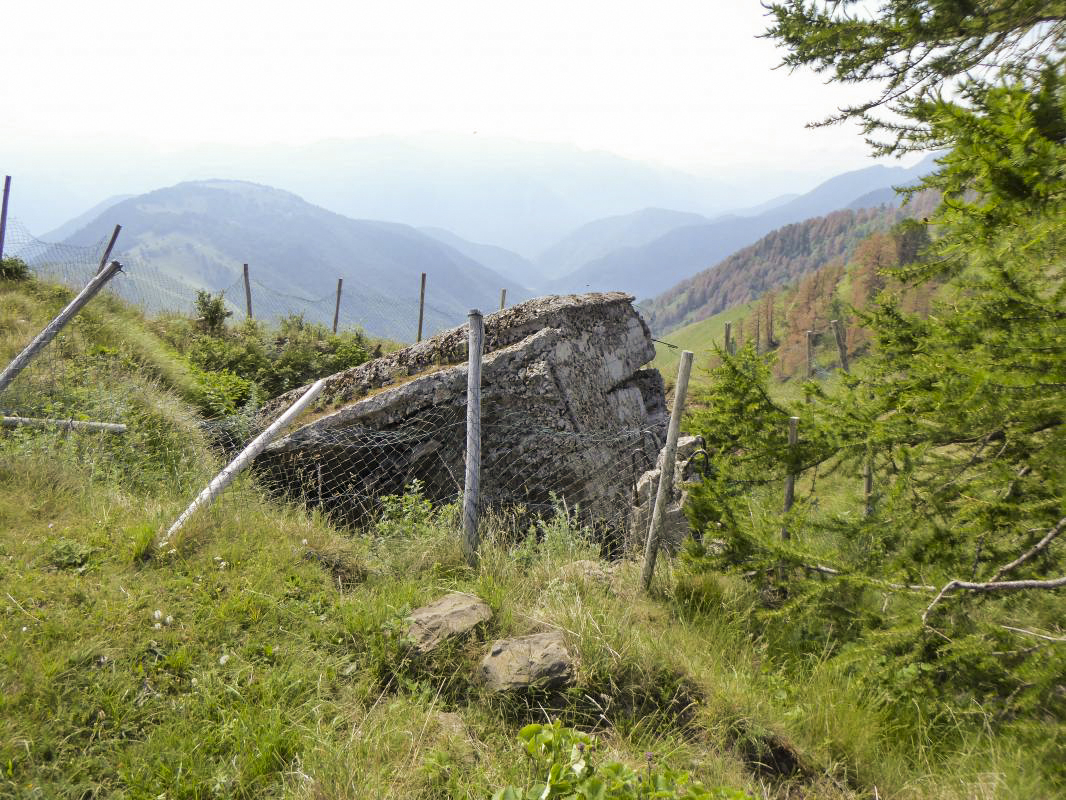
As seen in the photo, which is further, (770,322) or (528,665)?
(770,322)

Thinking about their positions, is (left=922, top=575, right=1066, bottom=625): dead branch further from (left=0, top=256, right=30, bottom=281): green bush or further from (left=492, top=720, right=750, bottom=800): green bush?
(left=0, top=256, right=30, bottom=281): green bush

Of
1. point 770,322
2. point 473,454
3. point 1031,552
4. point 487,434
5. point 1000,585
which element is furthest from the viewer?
point 770,322

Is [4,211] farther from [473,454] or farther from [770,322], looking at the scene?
[770,322]

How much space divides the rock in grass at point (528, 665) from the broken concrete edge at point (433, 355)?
152 inches

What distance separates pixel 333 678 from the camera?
10.1 feet

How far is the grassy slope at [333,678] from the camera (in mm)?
2482

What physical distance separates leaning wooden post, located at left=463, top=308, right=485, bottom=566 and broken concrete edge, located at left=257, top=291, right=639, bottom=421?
177 cm

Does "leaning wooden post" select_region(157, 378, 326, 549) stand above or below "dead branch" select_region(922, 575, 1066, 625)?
below

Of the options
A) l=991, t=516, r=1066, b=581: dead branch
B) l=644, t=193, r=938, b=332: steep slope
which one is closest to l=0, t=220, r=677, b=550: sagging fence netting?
l=991, t=516, r=1066, b=581: dead branch

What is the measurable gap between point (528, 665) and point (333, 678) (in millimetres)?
1084

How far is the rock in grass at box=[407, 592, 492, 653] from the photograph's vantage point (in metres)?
3.29

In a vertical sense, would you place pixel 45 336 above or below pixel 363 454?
above

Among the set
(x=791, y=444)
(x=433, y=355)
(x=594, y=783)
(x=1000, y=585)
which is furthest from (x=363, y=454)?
(x=1000, y=585)

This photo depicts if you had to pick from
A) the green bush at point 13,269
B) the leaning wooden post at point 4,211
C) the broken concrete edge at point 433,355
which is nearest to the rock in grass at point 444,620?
the broken concrete edge at point 433,355
